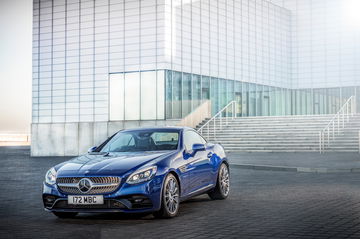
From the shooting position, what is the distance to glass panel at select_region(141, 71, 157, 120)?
4041 cm

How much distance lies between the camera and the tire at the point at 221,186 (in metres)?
11.0

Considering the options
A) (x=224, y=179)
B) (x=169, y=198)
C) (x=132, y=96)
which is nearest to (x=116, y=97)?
(x=132, y=96)

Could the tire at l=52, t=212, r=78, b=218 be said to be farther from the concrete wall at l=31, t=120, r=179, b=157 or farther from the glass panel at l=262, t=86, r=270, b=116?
the glass panel at l=262, t=86, r=270, b=116

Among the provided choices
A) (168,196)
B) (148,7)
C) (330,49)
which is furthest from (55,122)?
(168,196)

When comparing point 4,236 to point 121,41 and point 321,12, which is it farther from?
point 321,12

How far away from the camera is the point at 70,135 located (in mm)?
42750

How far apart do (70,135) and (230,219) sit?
115ft

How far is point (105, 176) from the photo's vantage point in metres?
8.49

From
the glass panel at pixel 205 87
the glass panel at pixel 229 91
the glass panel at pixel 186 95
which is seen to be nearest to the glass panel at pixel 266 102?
the glass panel at pixel 229 91

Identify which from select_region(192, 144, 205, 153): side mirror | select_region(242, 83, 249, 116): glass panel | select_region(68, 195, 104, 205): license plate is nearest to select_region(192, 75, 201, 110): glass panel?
select_region(242, 83, 249, 116): glass panel

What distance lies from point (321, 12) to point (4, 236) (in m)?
59.9

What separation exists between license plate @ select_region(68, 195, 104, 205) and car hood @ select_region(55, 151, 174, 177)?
34cm

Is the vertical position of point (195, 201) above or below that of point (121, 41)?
below

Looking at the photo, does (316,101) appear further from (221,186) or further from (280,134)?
(221,186)
